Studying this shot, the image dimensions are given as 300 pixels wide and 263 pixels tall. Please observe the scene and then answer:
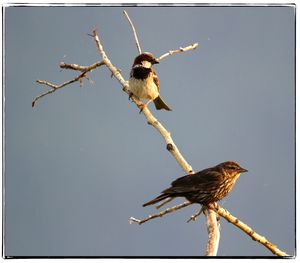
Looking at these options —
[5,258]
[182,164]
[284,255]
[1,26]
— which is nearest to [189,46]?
[182,164]

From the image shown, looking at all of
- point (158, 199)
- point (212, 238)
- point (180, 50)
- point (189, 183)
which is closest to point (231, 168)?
point (189, 183)

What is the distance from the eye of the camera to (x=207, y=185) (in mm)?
4430

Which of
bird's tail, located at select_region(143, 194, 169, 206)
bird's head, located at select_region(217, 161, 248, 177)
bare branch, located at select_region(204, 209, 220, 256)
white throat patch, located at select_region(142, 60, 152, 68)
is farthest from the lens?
white throat patch, located at select_region(142, 60, 152, 68)

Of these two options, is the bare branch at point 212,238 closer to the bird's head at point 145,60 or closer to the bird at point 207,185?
the bird at point 207,185

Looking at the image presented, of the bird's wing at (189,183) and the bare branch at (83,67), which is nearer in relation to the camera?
the bird's wing at (189,183)

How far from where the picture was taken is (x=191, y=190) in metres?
4.32

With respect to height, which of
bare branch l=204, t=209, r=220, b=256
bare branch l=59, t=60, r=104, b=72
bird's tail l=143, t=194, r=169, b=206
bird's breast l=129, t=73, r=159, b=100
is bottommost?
bare branch l=204, t=209, r=220, b=256

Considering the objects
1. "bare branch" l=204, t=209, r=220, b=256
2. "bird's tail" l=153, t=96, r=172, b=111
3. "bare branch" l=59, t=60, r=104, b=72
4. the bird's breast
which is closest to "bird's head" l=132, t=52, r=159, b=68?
the bird's breast

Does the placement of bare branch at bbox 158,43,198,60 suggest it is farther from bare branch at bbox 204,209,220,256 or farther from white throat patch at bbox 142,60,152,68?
bare branch at bbox 204,209,220,256

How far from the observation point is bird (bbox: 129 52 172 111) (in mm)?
5957

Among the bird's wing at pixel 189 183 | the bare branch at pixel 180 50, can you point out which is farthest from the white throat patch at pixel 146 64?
the bird's wing at pixel 189 183

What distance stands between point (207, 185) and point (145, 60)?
7.00 feet

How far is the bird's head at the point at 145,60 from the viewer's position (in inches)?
233

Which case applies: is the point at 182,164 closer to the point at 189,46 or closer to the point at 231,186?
the point at 231,186
